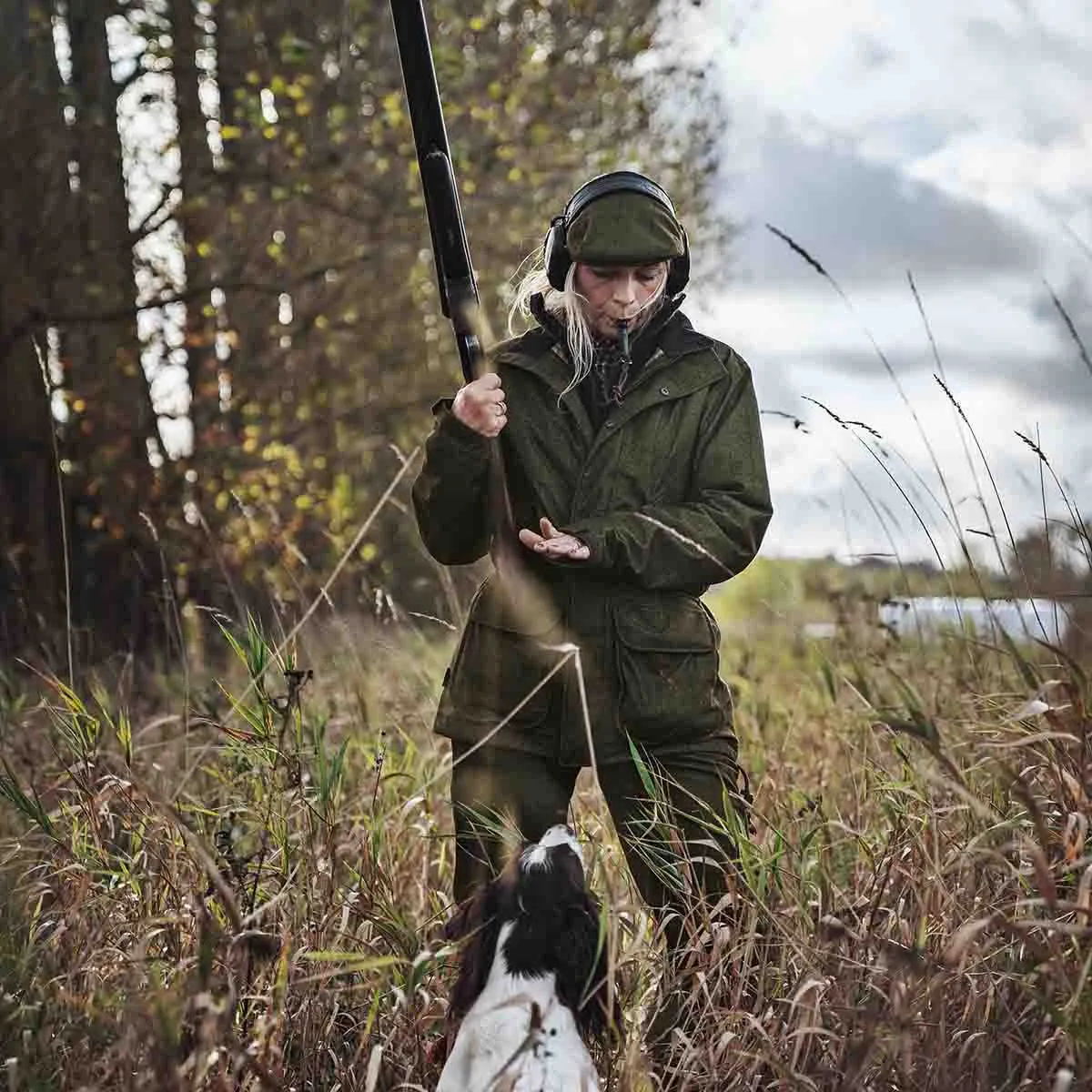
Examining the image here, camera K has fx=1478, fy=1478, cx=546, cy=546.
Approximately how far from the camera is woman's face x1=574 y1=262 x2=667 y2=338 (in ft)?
10.3

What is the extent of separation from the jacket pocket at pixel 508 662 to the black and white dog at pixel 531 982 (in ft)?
1.97

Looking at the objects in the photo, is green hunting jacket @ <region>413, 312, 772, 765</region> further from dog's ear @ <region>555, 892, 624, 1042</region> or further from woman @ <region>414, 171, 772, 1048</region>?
dog's ear @ <region>555, 892, 624, 1042</region>

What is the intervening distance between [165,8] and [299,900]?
6271 mm

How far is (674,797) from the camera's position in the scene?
326 cm

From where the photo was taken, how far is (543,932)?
248 cm

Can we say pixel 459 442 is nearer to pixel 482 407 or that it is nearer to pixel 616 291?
pixel 482 407

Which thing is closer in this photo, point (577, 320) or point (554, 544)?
point (554, 544)

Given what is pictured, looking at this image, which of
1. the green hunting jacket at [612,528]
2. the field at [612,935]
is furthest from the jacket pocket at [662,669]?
the field at [612,935]

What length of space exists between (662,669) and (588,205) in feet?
3.26

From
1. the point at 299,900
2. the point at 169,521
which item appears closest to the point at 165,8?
the point at 169,521

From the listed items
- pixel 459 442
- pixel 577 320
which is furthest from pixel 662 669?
pixel 577 320

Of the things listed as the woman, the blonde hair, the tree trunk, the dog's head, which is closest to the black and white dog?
the dog's head

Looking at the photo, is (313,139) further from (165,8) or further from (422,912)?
(422,912)

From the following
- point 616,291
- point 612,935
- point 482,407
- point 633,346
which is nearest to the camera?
point 612,935
